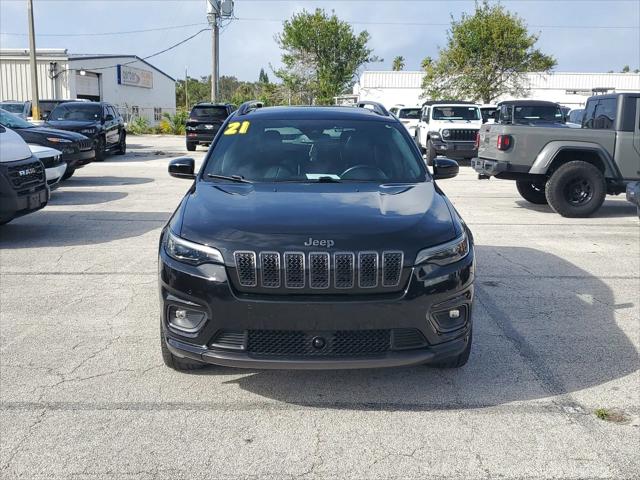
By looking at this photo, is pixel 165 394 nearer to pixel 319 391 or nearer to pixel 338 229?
pixel 319 391

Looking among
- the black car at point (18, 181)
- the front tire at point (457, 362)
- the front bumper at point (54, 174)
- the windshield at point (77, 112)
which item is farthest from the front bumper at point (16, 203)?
the windshield at point (77, 112)

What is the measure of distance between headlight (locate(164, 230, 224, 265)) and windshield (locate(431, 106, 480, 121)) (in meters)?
17.4

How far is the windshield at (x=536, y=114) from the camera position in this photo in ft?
55.1

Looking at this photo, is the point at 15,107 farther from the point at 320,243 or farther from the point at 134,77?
the point at 134,77

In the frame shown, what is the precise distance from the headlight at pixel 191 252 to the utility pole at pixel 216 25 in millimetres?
33035

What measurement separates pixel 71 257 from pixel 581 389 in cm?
557

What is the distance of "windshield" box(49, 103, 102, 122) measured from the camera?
19.1m

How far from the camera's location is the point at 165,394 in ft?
13.1

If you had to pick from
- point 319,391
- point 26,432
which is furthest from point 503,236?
point 26,432

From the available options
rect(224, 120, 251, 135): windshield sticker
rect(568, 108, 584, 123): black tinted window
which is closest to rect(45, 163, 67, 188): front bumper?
rect(224, 120, 251, 135): windshield sticker

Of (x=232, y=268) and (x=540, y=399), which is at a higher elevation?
(x=232, y=268)

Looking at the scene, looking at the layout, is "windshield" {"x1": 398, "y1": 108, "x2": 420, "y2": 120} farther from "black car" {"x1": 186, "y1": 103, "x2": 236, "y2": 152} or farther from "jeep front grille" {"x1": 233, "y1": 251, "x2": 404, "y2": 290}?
"jeep front grille" {"x1": 233, "y1": 251, "x2": 404, "y2": 290}

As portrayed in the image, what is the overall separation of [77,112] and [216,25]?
64.1 ft

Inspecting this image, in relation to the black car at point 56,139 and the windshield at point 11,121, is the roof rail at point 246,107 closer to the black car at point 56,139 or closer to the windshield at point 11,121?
the black car at point 56,139
